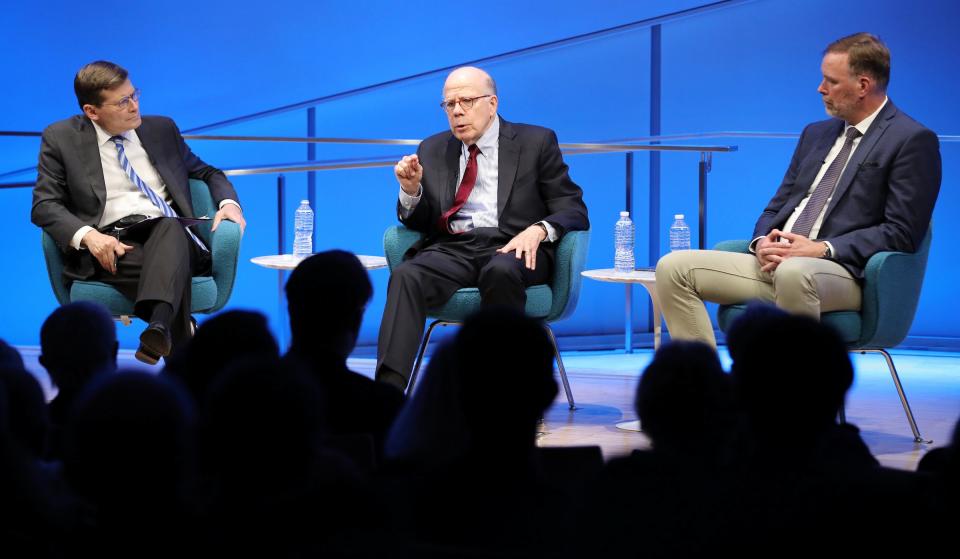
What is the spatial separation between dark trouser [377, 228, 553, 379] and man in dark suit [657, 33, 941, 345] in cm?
44

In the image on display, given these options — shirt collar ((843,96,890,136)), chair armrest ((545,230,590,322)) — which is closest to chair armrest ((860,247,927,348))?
shirt collar ((843,96,890,136))

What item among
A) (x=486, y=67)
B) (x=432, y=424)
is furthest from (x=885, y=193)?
(x=486, y=67)

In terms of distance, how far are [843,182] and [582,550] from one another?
234 centimetres

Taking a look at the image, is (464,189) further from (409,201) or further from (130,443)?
(130,443)

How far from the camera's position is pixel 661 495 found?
1.18 meters

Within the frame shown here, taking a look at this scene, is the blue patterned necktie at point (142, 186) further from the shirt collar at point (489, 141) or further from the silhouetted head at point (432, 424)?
the silhouetted head at point (432, 424)

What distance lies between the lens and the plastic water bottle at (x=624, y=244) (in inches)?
161

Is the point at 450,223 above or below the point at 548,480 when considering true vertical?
above

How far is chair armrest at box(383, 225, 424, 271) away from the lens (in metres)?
3.56

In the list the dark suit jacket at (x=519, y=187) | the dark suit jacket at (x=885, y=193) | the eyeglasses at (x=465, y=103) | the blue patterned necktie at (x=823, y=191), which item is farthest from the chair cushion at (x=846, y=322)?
the eyeglasses at (x=465, y=103)

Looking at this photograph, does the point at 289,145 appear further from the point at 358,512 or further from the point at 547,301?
the point at 358,512

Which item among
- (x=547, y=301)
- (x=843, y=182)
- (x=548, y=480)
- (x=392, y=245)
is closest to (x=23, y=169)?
(x=392, y=245)

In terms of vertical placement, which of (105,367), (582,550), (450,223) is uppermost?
(450,223)

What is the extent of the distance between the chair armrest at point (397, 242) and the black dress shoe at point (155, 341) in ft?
2.50
